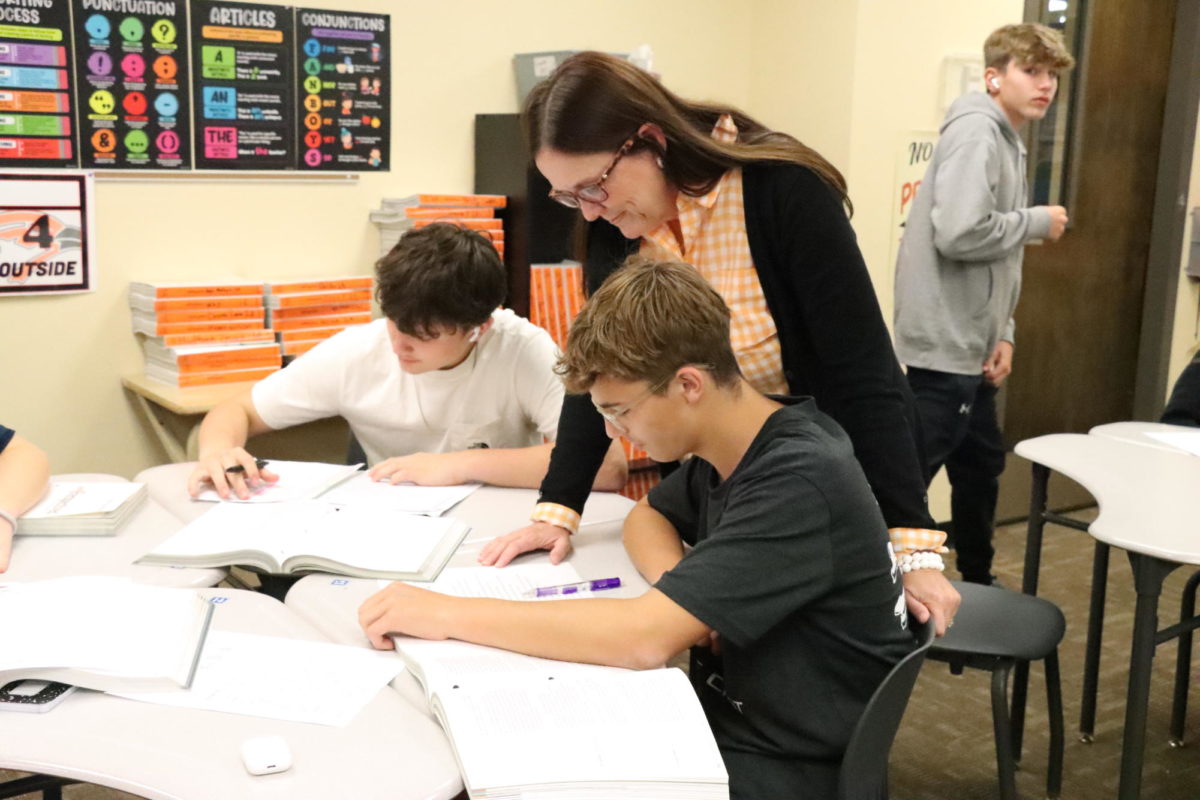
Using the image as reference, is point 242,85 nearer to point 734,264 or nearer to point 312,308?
point 312,308

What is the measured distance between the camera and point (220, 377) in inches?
115

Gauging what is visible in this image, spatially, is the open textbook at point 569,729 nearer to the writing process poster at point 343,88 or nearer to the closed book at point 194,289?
the closed book at point 194,289

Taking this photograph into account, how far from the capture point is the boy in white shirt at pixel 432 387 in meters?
2.08

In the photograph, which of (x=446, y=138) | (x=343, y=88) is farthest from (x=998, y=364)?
(x=343, y=88)

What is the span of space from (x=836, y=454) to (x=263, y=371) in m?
2.05

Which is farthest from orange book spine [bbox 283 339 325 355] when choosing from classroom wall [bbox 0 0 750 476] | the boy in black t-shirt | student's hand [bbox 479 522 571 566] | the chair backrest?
the chair backrest

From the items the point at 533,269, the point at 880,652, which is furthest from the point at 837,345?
the point at 533,269

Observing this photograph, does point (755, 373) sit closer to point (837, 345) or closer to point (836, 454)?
point (837, 345)

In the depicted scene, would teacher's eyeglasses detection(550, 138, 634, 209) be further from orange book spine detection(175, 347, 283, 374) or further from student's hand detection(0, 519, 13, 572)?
orange book spine detection(175, 347, 283, 374)

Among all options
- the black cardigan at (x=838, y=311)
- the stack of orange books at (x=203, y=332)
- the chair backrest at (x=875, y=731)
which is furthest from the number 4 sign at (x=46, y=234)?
the chair backrest at (x=875, y=731)

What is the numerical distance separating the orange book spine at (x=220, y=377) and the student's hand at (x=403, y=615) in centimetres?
168

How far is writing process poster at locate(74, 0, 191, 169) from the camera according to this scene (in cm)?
287

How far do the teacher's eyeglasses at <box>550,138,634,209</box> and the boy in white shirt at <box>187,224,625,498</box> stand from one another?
0.47m

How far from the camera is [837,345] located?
155 centimetres
